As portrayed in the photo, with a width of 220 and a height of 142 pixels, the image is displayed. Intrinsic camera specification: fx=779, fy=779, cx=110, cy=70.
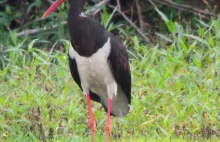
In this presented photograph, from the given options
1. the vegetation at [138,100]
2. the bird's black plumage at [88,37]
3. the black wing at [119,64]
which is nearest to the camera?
the bird's black plumage at [88,37]

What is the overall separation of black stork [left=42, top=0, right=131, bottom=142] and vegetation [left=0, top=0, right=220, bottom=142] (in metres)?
0.29

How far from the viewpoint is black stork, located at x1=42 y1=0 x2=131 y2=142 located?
6781 mm

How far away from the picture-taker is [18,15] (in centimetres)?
1034

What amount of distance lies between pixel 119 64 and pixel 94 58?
27 cm

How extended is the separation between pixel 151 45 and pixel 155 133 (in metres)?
3.22

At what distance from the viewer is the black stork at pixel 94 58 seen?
6.78m

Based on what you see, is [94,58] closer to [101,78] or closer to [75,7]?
[101,78]

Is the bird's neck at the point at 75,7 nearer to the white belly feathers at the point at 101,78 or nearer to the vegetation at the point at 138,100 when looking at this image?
the white belly feathers at the point at 101,78

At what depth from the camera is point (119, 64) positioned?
274 inches

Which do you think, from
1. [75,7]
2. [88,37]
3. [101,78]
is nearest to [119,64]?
[101,78]

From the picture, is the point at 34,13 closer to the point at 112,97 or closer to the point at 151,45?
the point at 151,45

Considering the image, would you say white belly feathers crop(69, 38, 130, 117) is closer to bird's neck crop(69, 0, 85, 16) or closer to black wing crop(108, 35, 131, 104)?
black wing crop(108, 35, 131, 104)

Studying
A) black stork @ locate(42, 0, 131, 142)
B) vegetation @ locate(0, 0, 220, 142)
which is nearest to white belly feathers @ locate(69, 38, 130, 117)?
black stork @ locate(42, 0, 131, 142)

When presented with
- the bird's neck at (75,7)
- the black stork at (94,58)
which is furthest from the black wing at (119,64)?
the bird's neck at (75,7)
